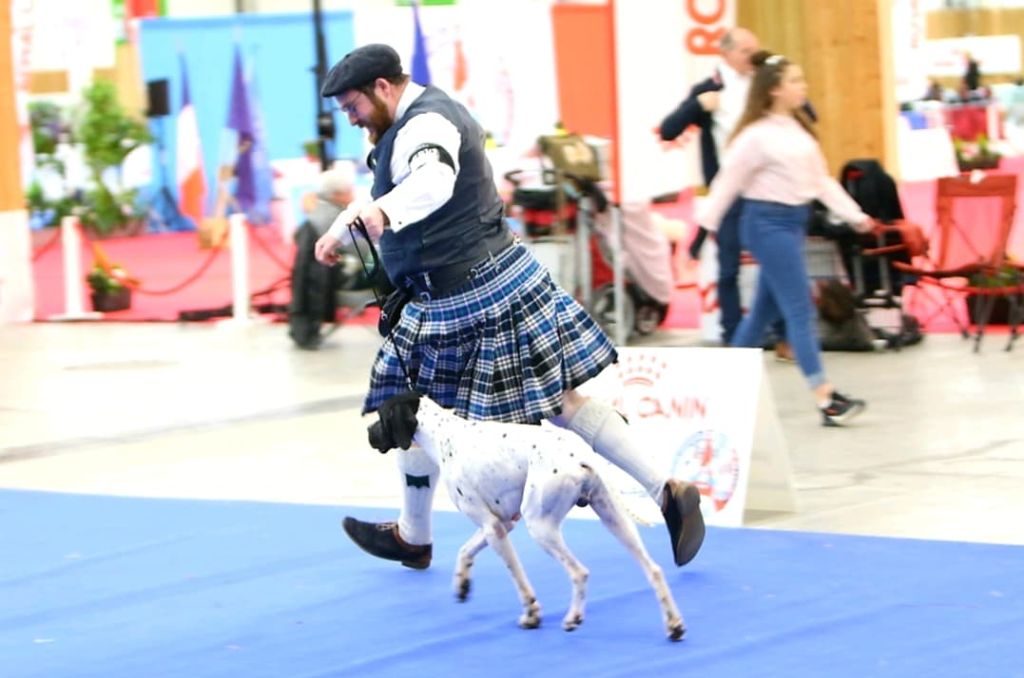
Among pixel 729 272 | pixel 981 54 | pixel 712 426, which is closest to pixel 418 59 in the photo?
pixel 729 272

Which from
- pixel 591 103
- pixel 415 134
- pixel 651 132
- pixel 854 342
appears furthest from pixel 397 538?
pixel 591 103

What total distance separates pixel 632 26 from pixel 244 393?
3014 millimetres

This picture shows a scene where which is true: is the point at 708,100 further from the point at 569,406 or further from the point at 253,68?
the point at 253,68

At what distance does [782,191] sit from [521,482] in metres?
3.89

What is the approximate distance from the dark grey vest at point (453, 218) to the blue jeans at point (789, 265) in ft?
10.7

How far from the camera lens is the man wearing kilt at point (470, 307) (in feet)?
18.0

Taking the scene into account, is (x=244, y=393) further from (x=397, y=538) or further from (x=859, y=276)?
(x=397, y=538)

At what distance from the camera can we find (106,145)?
24.9 m

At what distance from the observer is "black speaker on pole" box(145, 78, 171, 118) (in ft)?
79.7

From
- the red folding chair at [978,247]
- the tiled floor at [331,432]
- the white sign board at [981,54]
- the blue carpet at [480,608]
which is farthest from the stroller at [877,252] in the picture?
the white sign board at [981,54]

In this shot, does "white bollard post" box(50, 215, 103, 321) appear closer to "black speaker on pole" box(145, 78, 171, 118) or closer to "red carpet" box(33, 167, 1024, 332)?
"red carpet" box(33, 167, 1024, 332)

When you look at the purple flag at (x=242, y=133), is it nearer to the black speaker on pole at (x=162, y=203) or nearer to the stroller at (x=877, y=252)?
the black speaker on pole at (x=162, y=203)

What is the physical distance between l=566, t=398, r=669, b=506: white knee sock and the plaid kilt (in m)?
0.15

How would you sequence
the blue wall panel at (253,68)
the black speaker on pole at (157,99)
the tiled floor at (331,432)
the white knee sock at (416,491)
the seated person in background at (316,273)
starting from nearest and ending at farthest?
the white knee sock at (416,491), the tiled floor at (331,432), the seated person in background at (316,273), the blue wall panel at (253,68), the black speaker on pole at (157,99)
